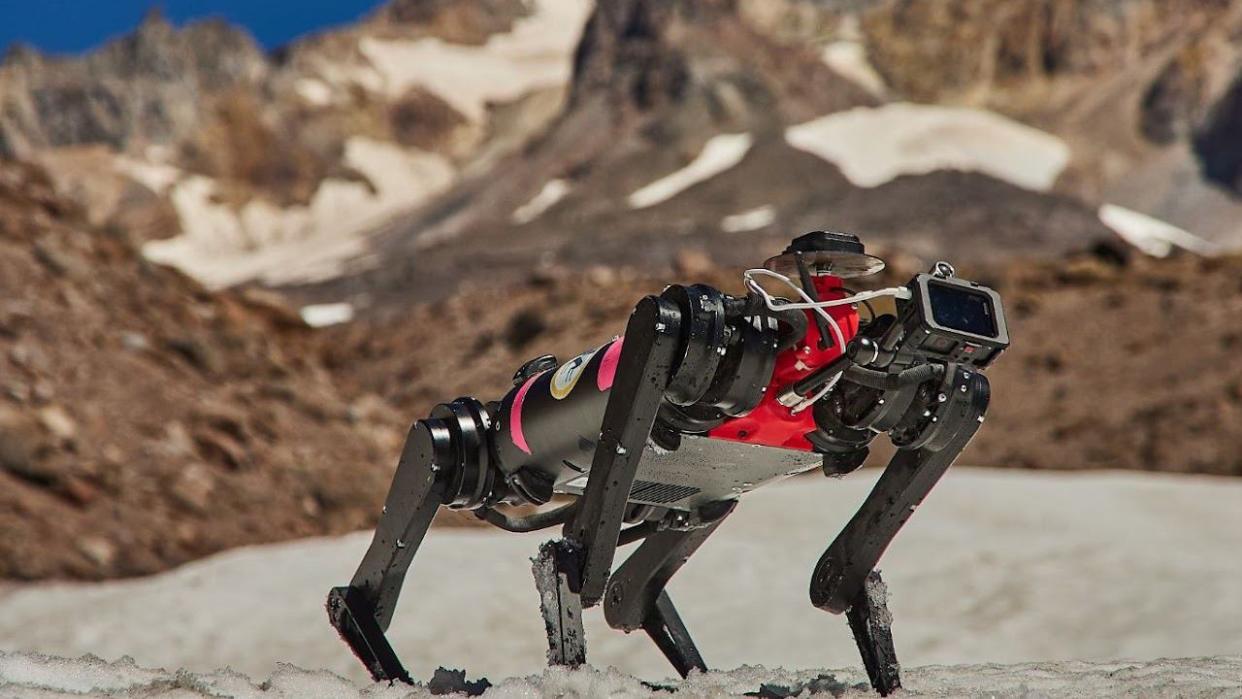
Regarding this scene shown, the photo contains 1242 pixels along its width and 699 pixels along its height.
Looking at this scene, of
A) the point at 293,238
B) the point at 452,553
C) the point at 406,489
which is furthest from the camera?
the point at 293,238

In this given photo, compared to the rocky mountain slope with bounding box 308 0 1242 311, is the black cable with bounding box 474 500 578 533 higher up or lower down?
higher up

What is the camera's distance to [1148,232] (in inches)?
2442

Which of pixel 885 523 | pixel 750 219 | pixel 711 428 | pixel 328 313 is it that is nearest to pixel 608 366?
pixel 711 428

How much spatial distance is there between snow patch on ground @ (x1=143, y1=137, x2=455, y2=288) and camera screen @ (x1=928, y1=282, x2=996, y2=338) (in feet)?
219

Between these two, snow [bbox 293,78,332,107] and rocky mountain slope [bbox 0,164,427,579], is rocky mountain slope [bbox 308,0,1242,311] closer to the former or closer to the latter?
snow [bbox 293,78,332,107]

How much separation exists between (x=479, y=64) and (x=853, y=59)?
3023cm

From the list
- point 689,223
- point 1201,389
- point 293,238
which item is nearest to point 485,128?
point 293,238

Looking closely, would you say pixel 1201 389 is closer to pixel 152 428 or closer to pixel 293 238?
pixel 152 428

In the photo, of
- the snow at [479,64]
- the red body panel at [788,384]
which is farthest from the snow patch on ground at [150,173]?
the red body panel at [788,384]

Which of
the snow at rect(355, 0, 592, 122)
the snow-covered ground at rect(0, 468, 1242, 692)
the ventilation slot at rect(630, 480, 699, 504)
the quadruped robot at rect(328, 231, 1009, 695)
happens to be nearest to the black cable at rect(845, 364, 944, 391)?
the quadruped robot at rect(328, 231, 1009, 695)

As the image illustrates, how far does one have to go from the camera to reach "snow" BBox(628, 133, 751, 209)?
6594 centimetres

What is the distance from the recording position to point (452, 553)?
39.3 feet

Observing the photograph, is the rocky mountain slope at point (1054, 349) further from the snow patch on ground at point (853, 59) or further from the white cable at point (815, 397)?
the snow patch on ground at point (853, 59)

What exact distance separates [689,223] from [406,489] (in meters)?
53.9
